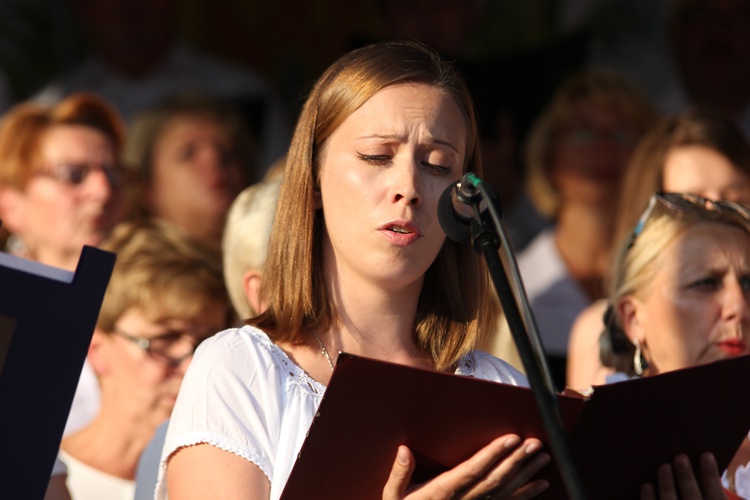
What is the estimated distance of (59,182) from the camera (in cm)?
479

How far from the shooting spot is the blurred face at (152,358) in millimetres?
3801

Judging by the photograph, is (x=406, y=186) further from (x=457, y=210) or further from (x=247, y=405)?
(x=247, y=405)

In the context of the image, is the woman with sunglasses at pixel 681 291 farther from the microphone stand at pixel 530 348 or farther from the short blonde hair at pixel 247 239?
the microphone stand at pixel 530 348

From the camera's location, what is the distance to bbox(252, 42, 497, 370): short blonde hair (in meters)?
2.59

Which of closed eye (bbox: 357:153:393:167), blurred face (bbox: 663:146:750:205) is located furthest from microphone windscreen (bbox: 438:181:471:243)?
blurred face (bbox: 663:146:750:205)

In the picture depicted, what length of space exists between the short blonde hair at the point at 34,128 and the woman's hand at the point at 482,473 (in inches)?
120

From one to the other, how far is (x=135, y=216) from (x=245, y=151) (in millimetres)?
636

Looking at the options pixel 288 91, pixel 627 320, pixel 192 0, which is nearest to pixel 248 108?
pixel 288 91

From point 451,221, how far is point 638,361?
138 centimetres

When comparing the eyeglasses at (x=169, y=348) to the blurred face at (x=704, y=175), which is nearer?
the eyeglasses at (x=169, y=348)

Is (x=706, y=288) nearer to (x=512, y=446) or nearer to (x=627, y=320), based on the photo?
(x=627, y=320)

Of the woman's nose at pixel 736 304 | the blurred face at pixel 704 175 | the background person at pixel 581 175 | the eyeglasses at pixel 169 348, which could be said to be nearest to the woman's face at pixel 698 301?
the woman's nose at pixel 736 304

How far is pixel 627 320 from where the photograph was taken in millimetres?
3525

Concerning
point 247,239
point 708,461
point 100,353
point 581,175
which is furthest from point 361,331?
point 581,175
